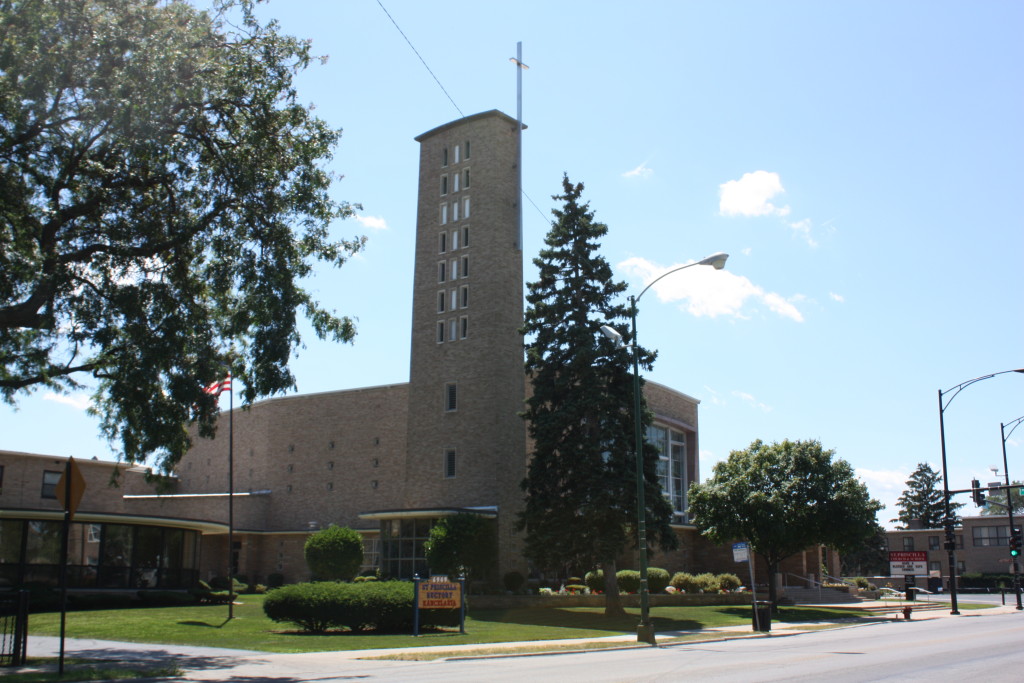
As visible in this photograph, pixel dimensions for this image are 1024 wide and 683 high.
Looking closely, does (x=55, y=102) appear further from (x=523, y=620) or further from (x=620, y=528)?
(x=620, y=528)

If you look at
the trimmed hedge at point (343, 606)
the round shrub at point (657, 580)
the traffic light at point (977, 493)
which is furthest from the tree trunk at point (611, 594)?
the traffic light at point (977, 493)

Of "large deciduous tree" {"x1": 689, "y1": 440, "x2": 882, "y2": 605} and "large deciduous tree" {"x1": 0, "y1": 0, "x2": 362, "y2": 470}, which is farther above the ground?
"large deciduous tree" {"x1": 0, "y1": 0, "x2": 362, "y2": 470}

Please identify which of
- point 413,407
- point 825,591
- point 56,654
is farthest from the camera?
point 825,591

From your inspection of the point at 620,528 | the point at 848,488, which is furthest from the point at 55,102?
the point at 848,488

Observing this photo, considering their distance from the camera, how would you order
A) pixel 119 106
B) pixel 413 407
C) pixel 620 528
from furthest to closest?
pixel 413 407, pixel 620 528, pixel 119 106

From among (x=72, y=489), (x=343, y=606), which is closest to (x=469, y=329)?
(x=343, y=606)

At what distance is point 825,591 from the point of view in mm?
53406

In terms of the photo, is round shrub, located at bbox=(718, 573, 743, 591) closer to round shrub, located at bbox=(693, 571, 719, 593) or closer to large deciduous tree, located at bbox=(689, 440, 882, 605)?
round shrub, located at bbox=(693, 571, 719, 593)

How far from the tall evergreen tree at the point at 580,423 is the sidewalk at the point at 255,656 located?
972 cm

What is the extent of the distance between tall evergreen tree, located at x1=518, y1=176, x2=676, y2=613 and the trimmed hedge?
1023 cm

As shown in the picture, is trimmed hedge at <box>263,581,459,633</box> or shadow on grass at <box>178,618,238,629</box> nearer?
trimmed hedge at <box>263,581,459,633</box>

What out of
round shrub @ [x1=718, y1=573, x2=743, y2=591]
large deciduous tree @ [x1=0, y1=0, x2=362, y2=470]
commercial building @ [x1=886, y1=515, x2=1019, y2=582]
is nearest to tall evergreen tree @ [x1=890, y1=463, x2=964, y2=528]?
commercial building @ [x1=886, y1=515, x2=1019, y2=582]

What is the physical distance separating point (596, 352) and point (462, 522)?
8883 mm

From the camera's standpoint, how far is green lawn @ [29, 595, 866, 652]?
23.8m
